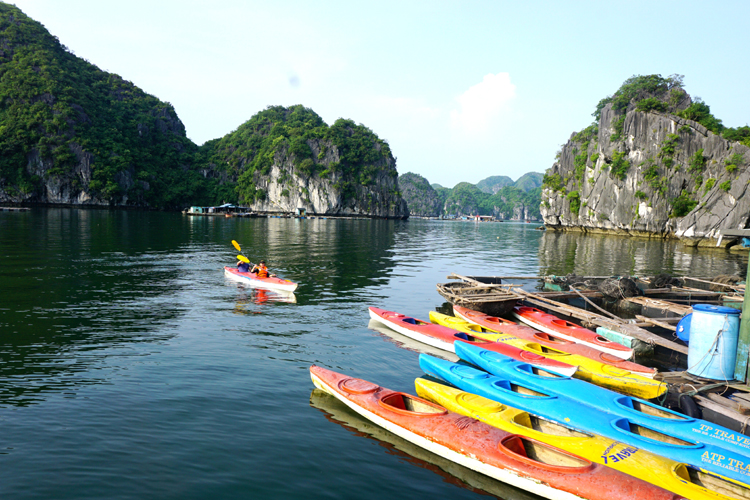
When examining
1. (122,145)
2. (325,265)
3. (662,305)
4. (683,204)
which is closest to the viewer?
(662,305)

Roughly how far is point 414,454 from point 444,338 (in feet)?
18.5

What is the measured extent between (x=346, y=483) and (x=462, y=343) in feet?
19.8

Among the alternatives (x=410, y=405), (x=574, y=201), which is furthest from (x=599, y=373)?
(x=574, y=201)

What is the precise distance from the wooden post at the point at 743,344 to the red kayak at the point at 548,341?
1.41 m

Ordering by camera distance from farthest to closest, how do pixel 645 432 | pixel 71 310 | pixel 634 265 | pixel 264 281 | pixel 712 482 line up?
pixel 634 265 → pixel 264 281 → pixel 71 310 → pixel 645 432 → pixel 712 482

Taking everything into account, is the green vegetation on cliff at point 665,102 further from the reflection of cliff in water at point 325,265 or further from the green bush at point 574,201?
the reflection of cliff in water at point 325,265

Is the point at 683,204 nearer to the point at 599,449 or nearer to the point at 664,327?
the point at 664,327

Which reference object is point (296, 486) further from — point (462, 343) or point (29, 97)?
point (29, 97)

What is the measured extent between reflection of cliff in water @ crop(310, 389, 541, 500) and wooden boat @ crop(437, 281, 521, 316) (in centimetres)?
867

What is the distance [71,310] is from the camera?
14.6m

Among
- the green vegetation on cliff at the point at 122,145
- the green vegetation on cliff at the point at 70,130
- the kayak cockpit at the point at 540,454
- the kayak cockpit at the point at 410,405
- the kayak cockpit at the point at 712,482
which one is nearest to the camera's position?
the kayak cockpit at the point at 712,482

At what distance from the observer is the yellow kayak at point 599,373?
910cm

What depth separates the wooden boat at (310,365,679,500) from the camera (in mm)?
5367

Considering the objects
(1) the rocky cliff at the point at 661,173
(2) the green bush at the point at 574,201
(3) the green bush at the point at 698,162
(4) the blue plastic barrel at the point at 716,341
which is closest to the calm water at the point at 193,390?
(4) the blue plastic barrel at the point at 716,341
